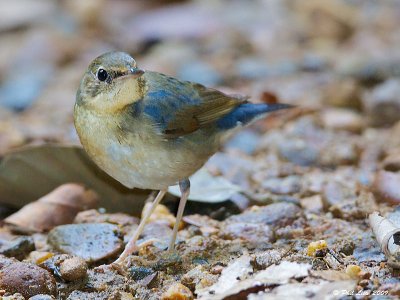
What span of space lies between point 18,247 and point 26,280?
681 mm

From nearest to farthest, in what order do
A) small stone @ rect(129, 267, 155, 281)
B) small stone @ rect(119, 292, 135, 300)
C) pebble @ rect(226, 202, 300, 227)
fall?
small stone @ rect(119, 292, 135, 300) < small stone @ rect(129, 267, 155, 281) < pebble @ rect(226, 202, 300, 227)

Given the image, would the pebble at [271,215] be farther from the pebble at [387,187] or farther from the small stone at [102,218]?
the small stone at [102,218]

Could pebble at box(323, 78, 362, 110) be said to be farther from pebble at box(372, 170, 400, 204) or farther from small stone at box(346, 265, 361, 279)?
small stone at box(346, 265, 361, 279)

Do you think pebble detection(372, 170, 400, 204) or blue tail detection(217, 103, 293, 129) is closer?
pebble detection(372, 170, 400, 204)

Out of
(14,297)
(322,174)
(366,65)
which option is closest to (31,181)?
(14,297)

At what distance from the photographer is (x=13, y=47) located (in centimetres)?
999

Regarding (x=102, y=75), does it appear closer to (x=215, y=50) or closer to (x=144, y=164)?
(x=144, y=164)

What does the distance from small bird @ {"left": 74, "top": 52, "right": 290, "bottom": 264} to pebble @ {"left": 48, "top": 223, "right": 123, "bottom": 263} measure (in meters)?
0.16

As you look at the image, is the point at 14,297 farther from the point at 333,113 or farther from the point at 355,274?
the point at 333,113

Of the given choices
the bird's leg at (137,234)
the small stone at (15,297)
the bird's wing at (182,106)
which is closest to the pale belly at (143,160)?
the bird's wing at (182,106)

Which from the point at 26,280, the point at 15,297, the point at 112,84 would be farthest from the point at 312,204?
the point at 15,297

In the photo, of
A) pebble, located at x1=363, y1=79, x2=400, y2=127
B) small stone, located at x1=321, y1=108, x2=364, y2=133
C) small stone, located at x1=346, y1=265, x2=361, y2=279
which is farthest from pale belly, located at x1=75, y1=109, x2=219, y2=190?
pebble, located at x1=363, y1=79, x2=400, y2=127

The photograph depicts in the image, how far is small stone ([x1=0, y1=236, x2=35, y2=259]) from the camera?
4.88 metres

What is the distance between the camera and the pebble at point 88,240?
4.88 meters
